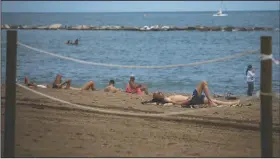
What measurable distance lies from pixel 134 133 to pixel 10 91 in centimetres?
229

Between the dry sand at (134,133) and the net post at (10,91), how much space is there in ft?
0.92

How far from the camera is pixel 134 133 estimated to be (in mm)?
6180

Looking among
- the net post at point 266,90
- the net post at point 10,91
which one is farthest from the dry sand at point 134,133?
the net post at point 266,90

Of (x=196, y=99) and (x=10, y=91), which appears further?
(x=196, y=99)

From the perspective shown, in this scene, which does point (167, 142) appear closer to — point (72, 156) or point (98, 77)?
point (72, 156)

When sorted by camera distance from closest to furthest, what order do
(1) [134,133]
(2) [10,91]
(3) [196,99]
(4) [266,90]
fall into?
(4) [266,90] → (2) [10,91] → (1) [134,133] → (3) [196,99]

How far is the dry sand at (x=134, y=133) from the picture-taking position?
513 cm

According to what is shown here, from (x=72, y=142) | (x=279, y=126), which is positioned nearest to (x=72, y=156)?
(x=72, y=142)

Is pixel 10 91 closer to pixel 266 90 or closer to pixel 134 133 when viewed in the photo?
pixel 134 133

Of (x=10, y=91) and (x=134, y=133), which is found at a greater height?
(x=10, y=91)

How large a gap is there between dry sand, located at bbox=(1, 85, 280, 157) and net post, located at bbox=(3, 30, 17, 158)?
0.92ft

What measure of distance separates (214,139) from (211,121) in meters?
1.25

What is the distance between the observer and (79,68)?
24031 millimetres

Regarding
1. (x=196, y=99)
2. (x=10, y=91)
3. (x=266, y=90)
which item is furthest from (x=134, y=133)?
(x=196, y=99)
